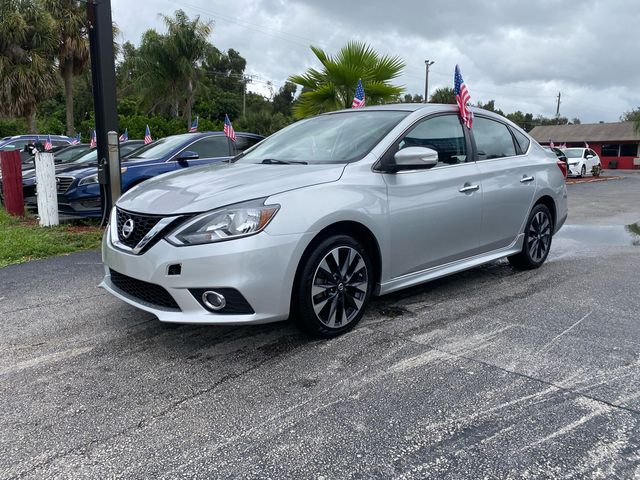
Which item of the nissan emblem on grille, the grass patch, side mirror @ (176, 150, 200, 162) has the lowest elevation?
the grass patch

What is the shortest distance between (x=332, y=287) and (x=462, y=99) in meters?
2.50

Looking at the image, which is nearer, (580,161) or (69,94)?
(69,94)

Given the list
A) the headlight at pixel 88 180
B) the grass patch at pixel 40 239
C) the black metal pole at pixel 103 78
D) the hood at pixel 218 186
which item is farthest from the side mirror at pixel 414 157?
the headlight at pixel 88 180

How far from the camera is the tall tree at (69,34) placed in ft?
78.9

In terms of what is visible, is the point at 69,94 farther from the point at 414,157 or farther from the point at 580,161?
the point at 414,157

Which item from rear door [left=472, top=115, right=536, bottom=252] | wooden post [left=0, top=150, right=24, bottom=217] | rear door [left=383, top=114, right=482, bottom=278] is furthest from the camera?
wooden post [left=0, top=150, right=24, bottom=217]

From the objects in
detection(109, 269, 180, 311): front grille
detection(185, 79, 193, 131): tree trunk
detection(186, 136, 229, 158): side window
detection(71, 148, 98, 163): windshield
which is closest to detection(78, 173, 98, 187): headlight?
detection(186, 136, 229, 158): side window

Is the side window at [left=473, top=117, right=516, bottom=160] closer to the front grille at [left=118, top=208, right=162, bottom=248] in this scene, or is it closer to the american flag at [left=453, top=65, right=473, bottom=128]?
the american flag at [left=453, top=65, right=473, bottom=128]

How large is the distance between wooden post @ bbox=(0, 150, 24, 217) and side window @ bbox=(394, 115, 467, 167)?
7.69 m

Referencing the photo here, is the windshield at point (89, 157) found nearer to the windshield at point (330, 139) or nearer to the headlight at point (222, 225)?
the windshield at point (330, 139)

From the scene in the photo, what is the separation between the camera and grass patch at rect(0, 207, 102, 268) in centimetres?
648

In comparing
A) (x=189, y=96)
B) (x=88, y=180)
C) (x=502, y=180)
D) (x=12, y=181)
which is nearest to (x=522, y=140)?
(x=502, y=180)

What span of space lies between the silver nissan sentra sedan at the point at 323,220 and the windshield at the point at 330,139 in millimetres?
16

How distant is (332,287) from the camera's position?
3547mm
